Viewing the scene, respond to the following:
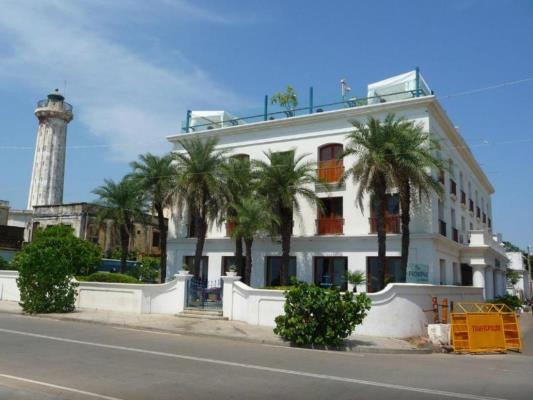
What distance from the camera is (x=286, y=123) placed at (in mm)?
29734

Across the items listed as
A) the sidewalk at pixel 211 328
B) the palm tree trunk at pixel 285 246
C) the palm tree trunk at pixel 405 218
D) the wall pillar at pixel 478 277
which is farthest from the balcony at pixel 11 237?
the wall pillar at pixel 478 277

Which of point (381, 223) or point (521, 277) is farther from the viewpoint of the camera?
point (521, 277)

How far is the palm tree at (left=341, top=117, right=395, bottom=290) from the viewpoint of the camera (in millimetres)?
22859

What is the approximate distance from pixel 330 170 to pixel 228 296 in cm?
1131

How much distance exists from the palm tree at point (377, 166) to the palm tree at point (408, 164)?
0.28 meters

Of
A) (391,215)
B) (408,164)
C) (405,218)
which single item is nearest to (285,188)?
(391,215)

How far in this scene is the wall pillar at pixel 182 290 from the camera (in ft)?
68.5

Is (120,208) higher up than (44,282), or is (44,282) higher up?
(120,208)

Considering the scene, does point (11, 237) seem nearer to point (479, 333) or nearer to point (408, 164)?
point (408, 164)

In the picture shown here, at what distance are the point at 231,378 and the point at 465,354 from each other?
9102 mm

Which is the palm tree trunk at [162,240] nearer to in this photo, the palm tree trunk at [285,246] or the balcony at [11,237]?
the palm tree trunk at [285,246]

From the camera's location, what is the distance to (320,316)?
14562 millimetres

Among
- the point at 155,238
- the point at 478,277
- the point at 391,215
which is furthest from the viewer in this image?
the point at 155,238

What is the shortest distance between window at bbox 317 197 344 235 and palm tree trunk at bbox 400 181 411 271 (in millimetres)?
4407
